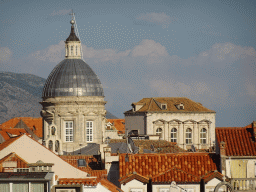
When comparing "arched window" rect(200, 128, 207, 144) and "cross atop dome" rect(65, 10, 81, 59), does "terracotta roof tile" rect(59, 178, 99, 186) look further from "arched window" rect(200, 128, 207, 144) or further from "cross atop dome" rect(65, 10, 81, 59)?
"arched window" rect(200, 128, 207, 144)

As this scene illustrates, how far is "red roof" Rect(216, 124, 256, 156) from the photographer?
51250 millimetres

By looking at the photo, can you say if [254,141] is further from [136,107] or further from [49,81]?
[136,107]

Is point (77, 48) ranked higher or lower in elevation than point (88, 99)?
higher

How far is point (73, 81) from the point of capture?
90.9 meters

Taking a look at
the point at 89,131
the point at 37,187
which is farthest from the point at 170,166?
the point at 89,131

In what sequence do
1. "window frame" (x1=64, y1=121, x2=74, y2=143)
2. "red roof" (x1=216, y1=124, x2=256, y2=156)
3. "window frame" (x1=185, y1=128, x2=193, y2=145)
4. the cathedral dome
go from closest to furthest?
"red roof" (x1=216, y1=124, x2=256, y2=156) → "window frame" (x1=64, y1=121, x2=74, y2=143) → the cathedral dome → "window frame" (x1=185, y1=128, x2=193, y2=145)

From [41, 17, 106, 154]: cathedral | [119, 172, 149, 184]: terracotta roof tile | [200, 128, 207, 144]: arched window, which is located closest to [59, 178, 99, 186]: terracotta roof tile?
[119, 172, 149, 184]: terracotta roof tile

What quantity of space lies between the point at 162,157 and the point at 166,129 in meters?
77.7

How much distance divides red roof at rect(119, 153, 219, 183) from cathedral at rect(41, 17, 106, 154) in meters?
39.6

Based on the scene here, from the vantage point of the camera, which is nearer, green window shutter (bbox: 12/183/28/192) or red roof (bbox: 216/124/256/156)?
green window shutter (bbox: 12/183/28/192)

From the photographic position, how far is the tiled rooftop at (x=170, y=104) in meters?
128

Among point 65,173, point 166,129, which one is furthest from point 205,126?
point 65,173

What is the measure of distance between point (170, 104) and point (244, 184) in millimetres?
83428

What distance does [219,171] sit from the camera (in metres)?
49.8
